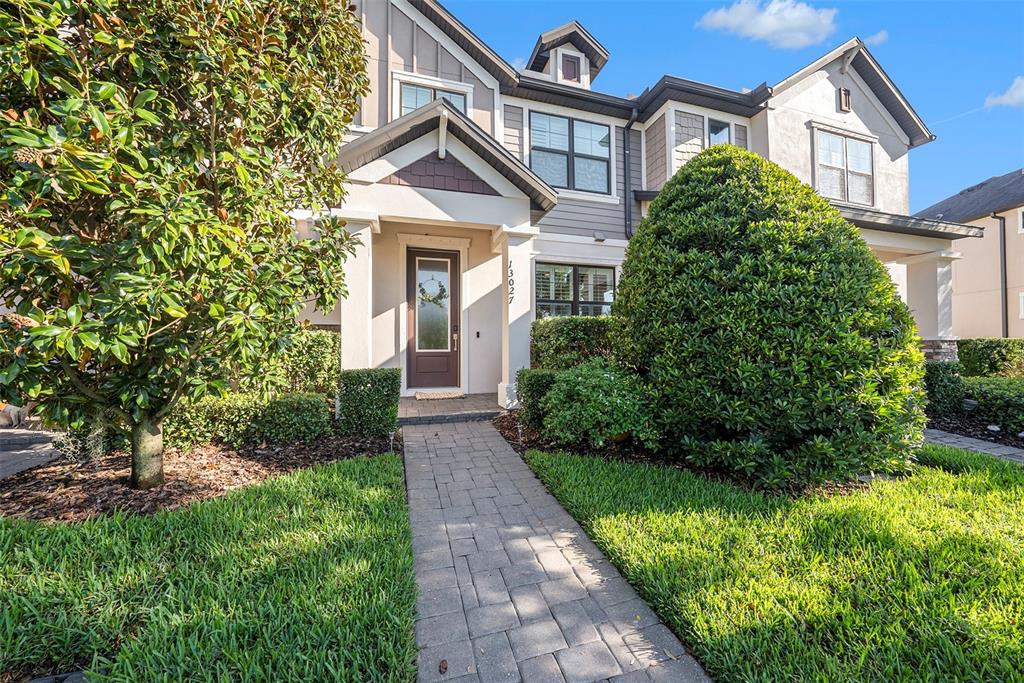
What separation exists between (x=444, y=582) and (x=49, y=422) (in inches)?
119

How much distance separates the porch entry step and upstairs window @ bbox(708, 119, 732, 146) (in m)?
8.10

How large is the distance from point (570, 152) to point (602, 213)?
151 centimetres

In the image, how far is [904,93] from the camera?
1058 centimetres

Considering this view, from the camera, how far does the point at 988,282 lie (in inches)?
580

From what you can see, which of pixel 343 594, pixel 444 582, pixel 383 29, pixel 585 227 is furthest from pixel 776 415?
pixel 383 29

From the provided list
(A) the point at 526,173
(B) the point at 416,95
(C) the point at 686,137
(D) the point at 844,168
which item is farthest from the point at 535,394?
(D) the point at 844,168

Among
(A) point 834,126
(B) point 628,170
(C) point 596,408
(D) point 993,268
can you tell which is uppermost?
(A) point 834,126

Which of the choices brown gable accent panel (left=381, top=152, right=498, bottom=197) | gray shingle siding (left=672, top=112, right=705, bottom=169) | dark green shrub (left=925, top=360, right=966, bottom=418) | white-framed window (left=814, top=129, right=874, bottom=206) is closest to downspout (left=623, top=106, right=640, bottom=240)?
gray shingle siding (left=672, top=112, right=705, bottom=169)

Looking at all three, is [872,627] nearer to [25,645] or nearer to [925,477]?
[925,477]

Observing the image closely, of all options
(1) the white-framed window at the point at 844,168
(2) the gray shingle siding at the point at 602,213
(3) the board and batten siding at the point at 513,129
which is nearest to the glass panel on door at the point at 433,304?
(2) the gray shingle siding at the point at 602,213

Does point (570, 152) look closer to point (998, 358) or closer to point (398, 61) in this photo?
point (398, 61)

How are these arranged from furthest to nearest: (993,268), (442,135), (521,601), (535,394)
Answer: (993,268) < (442,135) < (535,394) < (521,601)

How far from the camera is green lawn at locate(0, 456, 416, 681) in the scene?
1756mm

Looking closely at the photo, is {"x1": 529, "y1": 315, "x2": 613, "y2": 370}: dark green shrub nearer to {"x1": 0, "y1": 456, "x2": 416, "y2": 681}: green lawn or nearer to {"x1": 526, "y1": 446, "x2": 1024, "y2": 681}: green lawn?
{"x1": 526, "y1": 446, "x2": 1024, "y2": 681}: green lawn
